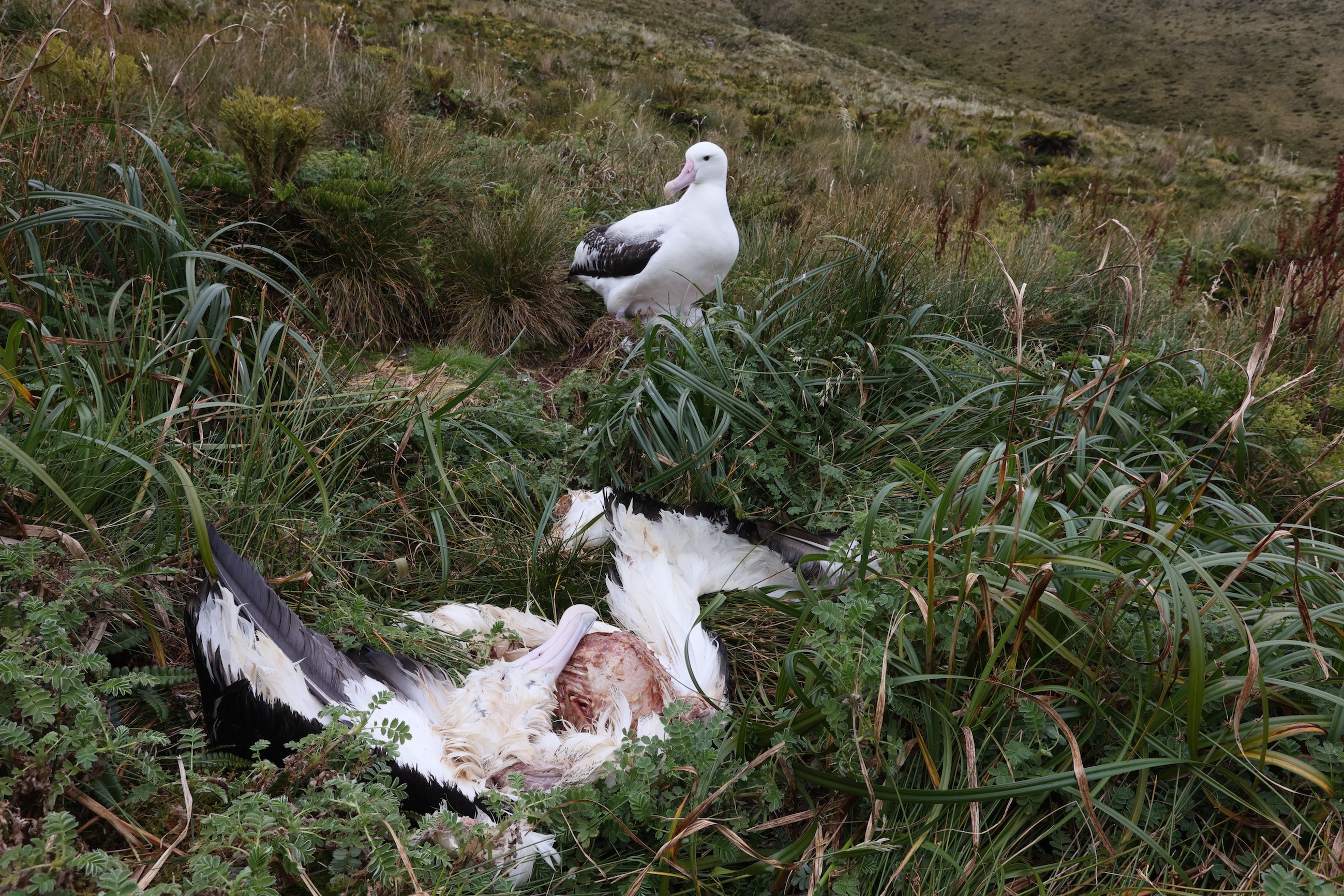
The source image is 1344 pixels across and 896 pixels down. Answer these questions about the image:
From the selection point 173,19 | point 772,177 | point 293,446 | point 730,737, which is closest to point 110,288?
point 293,446

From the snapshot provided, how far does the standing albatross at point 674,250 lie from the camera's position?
390cm

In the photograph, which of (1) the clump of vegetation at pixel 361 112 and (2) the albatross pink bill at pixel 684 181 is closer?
(2) the albatross pink bill at pixel 684 181

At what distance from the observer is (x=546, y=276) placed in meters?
4.38

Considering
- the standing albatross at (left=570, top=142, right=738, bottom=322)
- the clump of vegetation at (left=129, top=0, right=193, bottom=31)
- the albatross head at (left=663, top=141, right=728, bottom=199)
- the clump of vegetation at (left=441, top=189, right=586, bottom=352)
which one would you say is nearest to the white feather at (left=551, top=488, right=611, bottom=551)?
the standing albatross at (left=570, top=142, right=738, bottom=322)

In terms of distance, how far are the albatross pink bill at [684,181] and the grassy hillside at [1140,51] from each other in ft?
118

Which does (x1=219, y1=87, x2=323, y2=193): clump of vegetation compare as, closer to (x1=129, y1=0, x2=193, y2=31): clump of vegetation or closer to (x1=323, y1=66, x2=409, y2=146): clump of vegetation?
(x1=323, y1=66, x2=409, y2=146): clump of vegetation

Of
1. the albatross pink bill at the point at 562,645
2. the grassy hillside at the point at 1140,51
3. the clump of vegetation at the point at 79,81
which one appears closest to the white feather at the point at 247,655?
the albatross pink bill at the point at 562,645

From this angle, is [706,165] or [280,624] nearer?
[280,624]

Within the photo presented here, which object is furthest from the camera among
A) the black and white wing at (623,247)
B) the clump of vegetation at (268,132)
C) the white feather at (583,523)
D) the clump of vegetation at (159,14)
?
the clump of vegetation at (159,14)

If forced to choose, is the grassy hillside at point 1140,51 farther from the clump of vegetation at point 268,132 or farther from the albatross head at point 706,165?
the clump of vegetation at point 268,132

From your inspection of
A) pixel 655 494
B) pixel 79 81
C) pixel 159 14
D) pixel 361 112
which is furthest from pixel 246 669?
pixel 159 14

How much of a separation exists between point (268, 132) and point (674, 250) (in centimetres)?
198

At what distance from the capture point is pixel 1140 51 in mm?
46219

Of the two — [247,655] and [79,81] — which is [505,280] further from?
[247,655]
